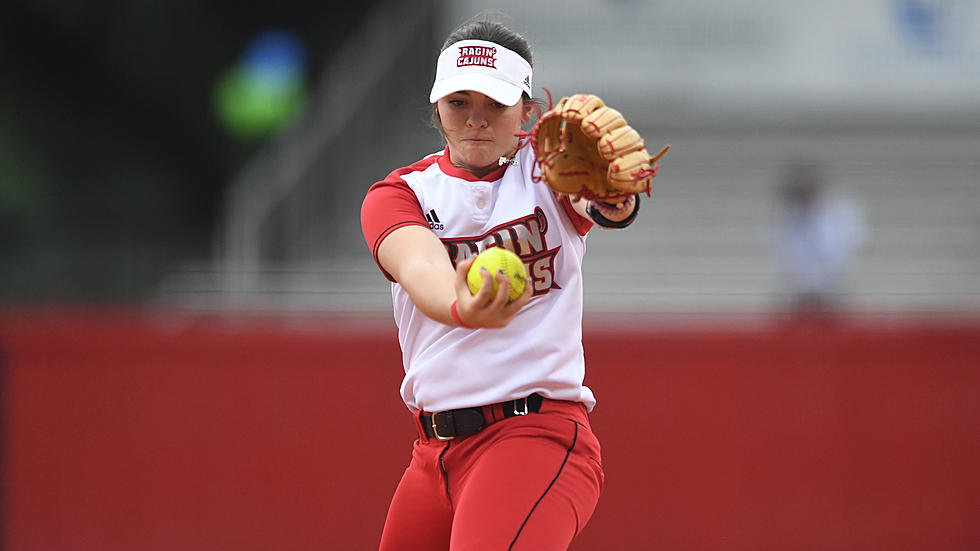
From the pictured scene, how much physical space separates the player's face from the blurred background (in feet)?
1.59

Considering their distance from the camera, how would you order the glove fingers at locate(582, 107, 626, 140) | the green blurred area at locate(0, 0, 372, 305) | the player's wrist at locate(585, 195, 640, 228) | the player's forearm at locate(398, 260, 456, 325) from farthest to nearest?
the green blurred area at locate(0, 0, 372, 305)
the player's wrist at locate(585, 195, 640, 228)
the glove fingers at locate(582, 107, 626, 140)
the player's forearm at locate(398, 260, 456, 325)

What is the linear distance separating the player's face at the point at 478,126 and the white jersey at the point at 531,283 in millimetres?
56

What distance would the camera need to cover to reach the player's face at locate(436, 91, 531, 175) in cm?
320

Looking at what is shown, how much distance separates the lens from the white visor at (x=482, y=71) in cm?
313

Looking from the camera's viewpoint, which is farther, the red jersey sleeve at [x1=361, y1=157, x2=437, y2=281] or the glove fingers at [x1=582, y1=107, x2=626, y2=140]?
the red jersey sleeve at [x1=361, y1=157, x2=437, y2=281]

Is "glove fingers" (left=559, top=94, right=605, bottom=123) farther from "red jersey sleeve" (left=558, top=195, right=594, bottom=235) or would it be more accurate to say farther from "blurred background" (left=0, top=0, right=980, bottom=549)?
"blurred background" (left=0, top=0, right=980, bottom=549)

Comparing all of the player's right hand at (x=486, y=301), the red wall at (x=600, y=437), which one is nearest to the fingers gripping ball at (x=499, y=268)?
the player's right hand at (x=486, y=301)

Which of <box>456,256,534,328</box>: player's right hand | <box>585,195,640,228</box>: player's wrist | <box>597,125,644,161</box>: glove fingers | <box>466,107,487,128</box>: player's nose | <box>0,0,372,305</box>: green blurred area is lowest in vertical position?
<box>456,256,534,328</box>: player's right hand

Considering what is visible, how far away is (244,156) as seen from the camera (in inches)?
596

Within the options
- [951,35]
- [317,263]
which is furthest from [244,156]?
[951,35]

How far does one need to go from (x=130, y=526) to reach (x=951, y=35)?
832 centimetres

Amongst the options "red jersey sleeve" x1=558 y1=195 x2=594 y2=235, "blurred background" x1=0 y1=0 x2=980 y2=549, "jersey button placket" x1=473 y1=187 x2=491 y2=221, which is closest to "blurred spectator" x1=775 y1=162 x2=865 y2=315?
"blurred background" x1=0 y1=0 x2=980 y2=549

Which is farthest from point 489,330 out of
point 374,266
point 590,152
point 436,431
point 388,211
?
point 374,266

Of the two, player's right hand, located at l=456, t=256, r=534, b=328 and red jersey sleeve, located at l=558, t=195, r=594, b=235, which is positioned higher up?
red jersey sleeve, located at l=558, t=195, r=594, b=235
